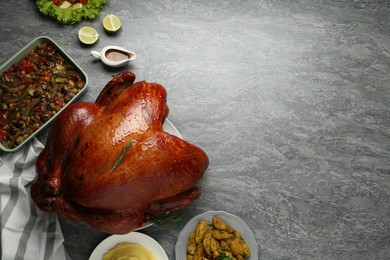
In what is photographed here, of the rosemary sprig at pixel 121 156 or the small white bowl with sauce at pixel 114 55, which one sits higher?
the small white bowl with sauce at pixel 114 55

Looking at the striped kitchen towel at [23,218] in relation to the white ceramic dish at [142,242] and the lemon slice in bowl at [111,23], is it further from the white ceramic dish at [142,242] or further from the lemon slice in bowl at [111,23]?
the lemon slice in bowl at [111,23]

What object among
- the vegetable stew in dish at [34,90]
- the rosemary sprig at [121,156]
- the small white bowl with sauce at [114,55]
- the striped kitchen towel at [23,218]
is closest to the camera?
the rosemary sprig at [121,156]

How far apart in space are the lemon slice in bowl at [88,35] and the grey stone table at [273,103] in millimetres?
50

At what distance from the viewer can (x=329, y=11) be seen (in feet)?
8.99

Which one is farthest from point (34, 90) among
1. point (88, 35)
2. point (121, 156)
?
point (121, 156)

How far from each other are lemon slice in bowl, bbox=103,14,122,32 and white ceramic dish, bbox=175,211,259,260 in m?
1.04

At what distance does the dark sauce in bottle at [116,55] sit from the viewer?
2.52m

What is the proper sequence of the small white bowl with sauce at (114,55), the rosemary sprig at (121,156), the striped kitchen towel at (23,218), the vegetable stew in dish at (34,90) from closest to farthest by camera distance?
the rosemary sprig at (121,156), the striped kitchen towel at (23,218), the vegetable stew in dish at (34,90), the small white bowl with sauce at (114,55)

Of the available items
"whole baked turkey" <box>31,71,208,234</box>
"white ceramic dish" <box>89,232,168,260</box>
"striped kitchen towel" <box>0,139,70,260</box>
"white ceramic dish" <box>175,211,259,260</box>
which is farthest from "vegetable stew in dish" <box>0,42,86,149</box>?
"white ceramic dish" <box>175,211,259,260</box>

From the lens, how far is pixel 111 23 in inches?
101

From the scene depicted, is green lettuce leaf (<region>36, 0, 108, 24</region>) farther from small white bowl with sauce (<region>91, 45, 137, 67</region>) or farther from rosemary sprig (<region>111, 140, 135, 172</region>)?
rosemary sprig (<region>111, 140, 135, 172</region>)

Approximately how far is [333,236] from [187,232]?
755 mm

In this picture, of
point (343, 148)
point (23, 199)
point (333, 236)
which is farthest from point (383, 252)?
point (23, 199)

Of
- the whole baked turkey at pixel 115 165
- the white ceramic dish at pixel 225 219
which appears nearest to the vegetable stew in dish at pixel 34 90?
the whole baked turkey at pixel 115 165
